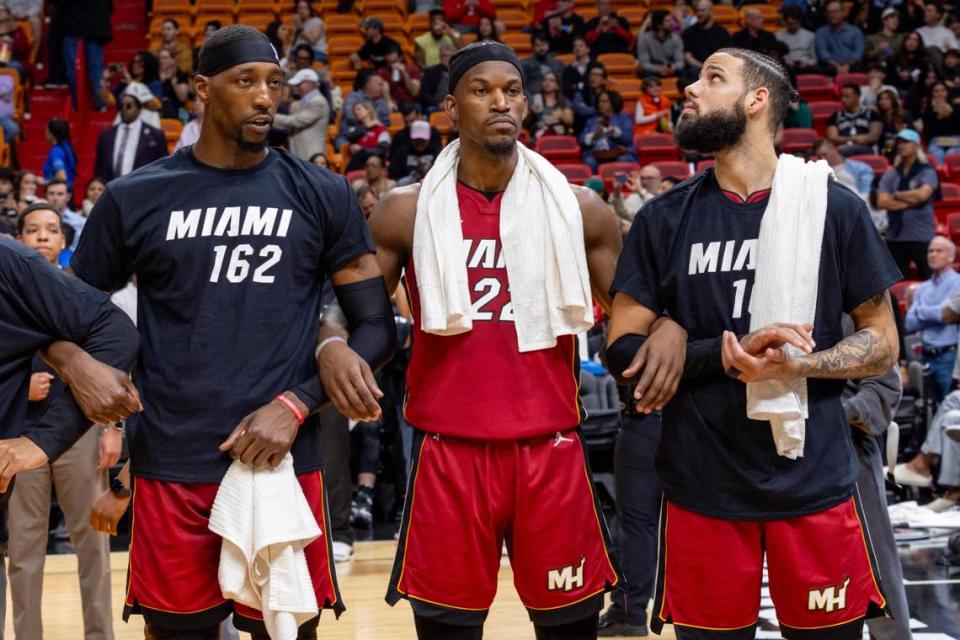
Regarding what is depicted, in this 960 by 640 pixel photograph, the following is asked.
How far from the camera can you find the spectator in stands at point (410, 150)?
1187 cm

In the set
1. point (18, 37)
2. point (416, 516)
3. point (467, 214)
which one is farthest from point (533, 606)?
point (18, 37)

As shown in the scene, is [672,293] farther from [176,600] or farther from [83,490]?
[83,490]

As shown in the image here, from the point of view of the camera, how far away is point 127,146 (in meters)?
11.7

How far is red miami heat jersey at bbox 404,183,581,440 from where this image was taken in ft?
11.6

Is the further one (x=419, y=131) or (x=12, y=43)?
(x=12, y=43)

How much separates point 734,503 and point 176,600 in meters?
1.49

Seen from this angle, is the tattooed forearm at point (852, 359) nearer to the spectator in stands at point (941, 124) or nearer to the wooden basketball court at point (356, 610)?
the wooden basketball court at point (356, 610)

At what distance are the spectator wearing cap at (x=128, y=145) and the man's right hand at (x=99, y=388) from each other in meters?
8.91

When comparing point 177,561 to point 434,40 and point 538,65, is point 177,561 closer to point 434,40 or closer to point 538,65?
point 538,65

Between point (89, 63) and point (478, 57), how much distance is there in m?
11.8

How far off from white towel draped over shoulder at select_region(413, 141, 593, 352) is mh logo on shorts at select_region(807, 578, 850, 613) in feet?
3.17

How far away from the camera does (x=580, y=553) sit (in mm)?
3561

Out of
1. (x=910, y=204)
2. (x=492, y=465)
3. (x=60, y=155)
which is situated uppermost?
(x=492, y=465)

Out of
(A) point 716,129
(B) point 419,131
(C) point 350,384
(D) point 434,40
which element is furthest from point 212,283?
(D) point 434,40
